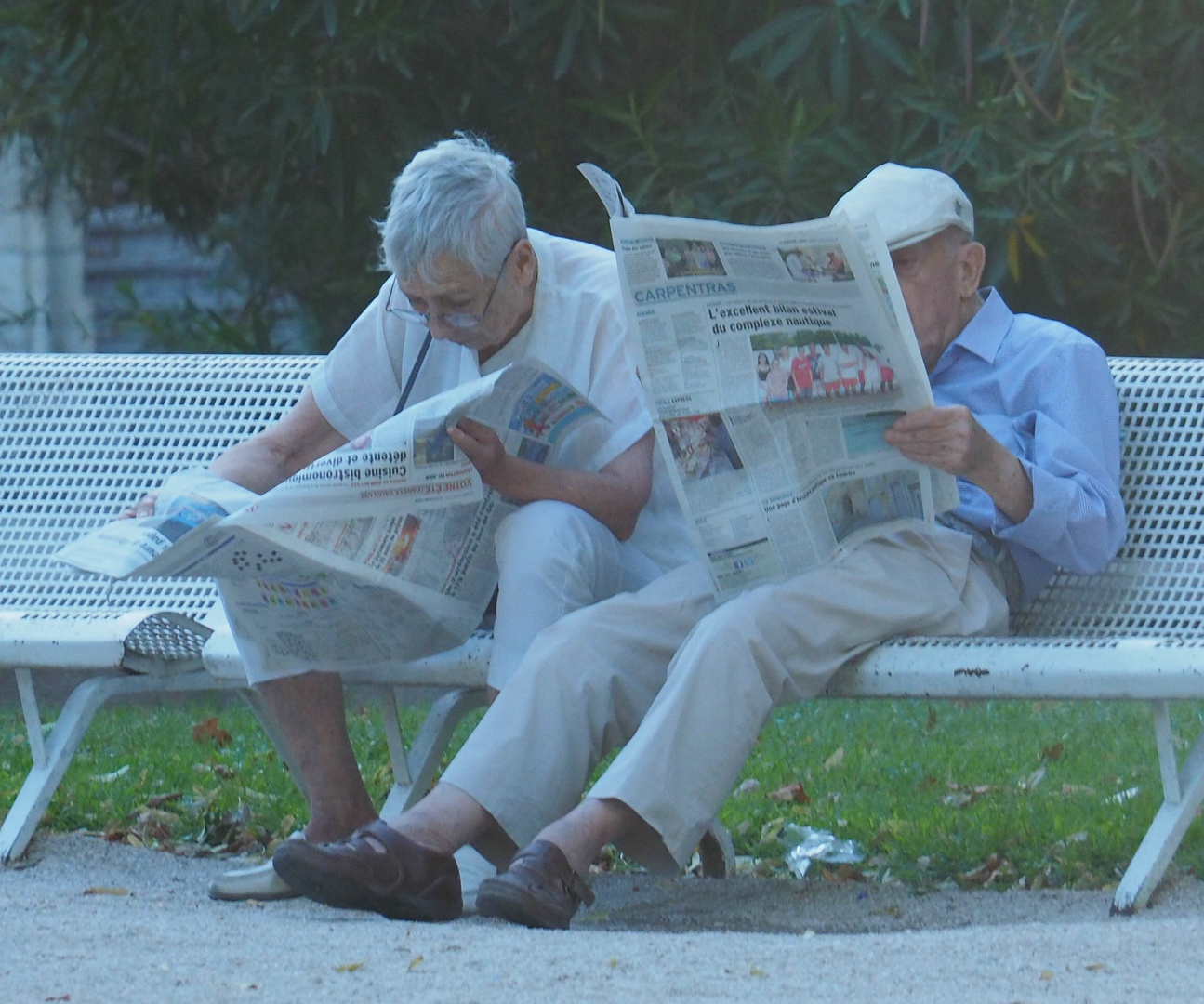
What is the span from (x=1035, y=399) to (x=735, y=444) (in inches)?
22.3

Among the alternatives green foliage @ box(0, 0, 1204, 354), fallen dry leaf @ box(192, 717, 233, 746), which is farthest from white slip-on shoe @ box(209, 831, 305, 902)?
green foliage @ box(0, 0, 1204, 354)

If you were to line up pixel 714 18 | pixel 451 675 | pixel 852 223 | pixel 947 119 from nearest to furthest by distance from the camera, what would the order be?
pixel 852 223, pixel 451 675, pixel 947 119, pixel 714 18

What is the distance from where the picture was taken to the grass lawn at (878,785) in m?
3.41

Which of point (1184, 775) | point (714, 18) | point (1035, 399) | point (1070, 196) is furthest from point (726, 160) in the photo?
point (1184, 775)

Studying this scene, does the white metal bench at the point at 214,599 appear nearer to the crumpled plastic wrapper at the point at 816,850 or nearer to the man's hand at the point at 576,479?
the man's hand at the point at 576,479

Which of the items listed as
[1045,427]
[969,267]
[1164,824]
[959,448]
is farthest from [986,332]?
[1164,824]

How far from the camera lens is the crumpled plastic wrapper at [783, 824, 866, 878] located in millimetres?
3477

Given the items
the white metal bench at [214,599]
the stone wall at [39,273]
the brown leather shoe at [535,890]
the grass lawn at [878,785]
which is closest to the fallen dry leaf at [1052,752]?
the grass lawn at [878,785]

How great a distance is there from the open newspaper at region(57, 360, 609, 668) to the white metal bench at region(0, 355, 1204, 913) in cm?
13

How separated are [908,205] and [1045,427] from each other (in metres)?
0.42

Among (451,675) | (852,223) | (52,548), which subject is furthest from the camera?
(52,548)

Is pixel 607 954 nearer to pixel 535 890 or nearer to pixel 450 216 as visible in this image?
pixel 535 890

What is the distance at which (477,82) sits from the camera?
546 centimetres

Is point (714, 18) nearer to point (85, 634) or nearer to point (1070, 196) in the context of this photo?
point (1070, 196)
